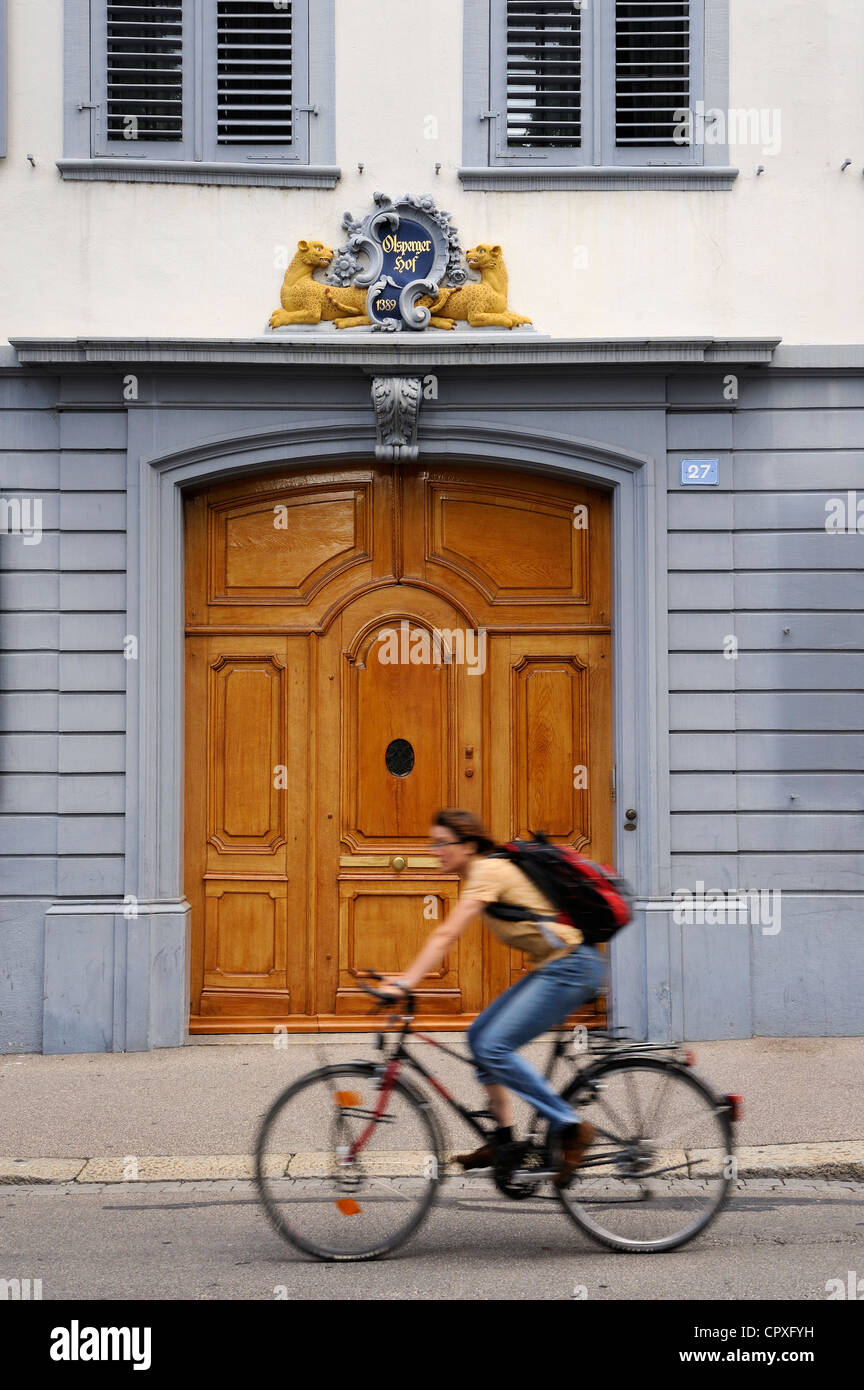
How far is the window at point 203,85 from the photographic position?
8516 mm

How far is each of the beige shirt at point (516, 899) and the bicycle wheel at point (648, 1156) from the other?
0.47 m

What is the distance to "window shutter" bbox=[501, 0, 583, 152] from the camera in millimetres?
8641

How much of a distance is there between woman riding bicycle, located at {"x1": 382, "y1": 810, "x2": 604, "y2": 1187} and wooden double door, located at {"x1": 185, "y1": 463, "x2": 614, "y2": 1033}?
3.76 metres

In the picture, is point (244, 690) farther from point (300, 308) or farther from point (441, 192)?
point (441, 192)

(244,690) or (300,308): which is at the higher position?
(300,308)

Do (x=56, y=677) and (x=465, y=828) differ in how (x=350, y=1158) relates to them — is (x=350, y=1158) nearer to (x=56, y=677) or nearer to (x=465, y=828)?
(x=465, y=828)

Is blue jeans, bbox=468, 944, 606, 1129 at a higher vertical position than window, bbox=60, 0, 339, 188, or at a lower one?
lower

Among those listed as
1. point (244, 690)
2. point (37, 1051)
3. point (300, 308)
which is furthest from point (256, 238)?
point (37, 1051)

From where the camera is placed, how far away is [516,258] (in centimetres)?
855

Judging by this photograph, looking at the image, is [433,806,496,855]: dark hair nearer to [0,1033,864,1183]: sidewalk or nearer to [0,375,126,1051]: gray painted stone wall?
[0,1033,864,1183]: sidewalk

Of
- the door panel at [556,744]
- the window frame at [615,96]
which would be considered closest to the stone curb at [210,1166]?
the door panel at [556,744]

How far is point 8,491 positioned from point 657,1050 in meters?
5.64

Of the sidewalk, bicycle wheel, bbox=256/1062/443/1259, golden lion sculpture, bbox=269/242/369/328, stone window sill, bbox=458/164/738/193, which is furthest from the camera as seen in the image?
stone window sill, bbox=458/164/738/193

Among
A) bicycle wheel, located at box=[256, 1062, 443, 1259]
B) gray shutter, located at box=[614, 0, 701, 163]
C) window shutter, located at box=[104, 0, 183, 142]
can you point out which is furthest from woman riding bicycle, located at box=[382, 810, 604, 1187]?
window shutter, located at box=[104, 0, 183, 142]
